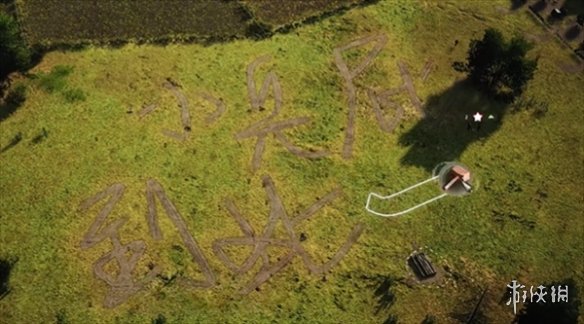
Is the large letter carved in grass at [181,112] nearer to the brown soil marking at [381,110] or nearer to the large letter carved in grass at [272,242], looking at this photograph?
the large letter carved in grass at [272,242]

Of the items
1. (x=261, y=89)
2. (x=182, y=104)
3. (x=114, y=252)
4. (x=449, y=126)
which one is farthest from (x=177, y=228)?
(x=449, y=126)

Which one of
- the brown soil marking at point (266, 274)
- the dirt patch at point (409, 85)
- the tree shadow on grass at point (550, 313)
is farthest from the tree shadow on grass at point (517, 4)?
the brown soil marking at point (266, 274)

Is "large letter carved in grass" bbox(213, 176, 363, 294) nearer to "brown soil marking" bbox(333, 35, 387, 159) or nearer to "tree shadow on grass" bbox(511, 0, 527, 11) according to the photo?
"brown soil marking" bbox(333, 35, 387, 159)

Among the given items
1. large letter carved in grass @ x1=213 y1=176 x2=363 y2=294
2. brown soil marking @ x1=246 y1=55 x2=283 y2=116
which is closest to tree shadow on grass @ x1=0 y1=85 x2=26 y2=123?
brown soil marking @ x1=246 y1=55 x2=283 y2=116

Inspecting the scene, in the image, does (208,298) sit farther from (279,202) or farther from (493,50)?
(493,50)

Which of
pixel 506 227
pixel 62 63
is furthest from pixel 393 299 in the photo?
pixel 62 63

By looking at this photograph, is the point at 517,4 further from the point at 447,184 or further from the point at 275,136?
the point at 275,136

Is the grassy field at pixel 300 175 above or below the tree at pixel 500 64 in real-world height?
below
